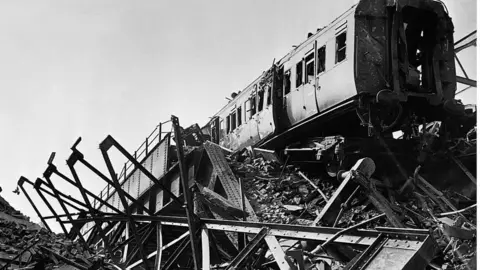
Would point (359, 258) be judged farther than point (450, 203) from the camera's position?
No

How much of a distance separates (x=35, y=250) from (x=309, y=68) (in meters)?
7.10

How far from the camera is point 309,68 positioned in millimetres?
12141

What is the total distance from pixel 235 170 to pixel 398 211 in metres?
4.97

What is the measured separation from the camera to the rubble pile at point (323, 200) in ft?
29.5

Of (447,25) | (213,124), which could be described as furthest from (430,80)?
(213,124)

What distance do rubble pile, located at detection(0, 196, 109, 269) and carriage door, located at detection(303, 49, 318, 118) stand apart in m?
5.47

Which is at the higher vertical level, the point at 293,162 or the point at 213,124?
the point at 213,124

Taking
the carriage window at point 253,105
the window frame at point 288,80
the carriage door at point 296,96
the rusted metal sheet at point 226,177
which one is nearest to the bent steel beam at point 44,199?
the rusted metal sheet at point 226,177

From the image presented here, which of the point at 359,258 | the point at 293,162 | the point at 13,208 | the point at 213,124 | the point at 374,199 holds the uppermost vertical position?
the point at 213,124

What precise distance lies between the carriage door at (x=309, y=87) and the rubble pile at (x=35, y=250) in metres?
5.47

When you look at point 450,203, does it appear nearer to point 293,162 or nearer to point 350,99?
point 350,99

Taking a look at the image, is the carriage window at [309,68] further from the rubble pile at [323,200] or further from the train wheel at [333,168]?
the rubble pile at [323,200]

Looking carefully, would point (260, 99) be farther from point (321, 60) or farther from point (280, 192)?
point (280, 192)

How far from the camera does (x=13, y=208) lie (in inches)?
598
